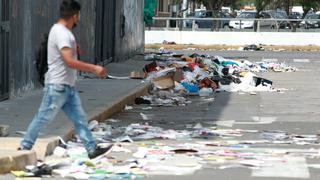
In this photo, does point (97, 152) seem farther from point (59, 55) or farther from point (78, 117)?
point (59, 55)

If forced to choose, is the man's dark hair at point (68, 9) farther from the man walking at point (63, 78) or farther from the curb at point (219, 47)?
the curb at point (219, 47)

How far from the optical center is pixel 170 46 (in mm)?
41344

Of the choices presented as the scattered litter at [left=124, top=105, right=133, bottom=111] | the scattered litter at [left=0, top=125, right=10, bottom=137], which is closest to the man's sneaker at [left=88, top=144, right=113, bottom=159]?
the scattered litter at [left=0, top=125, right=10, bottom=137]

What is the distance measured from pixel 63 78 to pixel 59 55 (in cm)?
28

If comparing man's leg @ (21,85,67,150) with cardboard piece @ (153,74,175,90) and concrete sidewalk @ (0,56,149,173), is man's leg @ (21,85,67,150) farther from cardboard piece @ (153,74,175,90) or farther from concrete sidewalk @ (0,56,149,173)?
cardboard piece @ (153,74,175,90)

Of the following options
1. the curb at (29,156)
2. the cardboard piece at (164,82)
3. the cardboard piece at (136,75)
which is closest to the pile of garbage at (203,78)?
the cardboard piece at (164,82)

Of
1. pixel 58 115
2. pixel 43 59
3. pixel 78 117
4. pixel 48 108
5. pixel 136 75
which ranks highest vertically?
pixel 43 59

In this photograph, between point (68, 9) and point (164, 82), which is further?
point (164, 82)

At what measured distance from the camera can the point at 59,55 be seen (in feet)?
28.5

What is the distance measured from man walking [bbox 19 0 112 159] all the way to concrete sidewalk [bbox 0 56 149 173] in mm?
444

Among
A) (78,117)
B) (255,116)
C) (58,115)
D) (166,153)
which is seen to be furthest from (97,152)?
(255,116)

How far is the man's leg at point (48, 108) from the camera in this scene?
28.7 ft

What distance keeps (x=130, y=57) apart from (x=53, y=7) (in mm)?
11601

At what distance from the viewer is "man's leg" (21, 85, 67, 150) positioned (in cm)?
873
